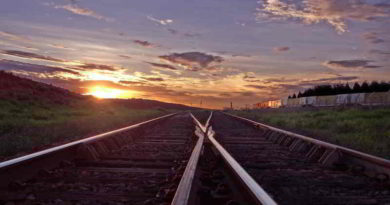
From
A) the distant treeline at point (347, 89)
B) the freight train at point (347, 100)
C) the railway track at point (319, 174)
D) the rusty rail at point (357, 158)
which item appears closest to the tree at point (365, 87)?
the distant treeline at point (347, 89)

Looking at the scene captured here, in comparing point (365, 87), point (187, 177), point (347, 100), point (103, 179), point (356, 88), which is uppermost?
point (365, 87)

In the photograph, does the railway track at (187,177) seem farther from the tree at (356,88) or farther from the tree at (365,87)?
the tree at (356,88)

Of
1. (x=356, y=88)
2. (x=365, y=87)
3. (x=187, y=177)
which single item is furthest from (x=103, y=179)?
(x=356, y=88)

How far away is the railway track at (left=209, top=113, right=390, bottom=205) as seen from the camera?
13.9ft

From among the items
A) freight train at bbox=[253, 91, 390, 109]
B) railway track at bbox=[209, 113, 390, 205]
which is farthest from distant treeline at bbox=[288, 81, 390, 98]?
railway track at bbox=[209, 113, 390, 205]

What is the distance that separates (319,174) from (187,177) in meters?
2.50

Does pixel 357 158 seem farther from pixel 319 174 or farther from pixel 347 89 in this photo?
pixel 347 89

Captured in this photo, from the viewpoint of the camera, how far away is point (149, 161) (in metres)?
6.40

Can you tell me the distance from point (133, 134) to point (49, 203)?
743cm

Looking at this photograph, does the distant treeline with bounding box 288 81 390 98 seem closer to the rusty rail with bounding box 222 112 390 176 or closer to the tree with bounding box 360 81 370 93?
the tree with bounding box 360 81 370 93

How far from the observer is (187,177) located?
158 inches

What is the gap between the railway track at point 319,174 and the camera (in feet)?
13.9

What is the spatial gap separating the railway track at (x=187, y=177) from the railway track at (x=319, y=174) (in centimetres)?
1

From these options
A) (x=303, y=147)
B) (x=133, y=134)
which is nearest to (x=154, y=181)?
(x=303, y=147)
